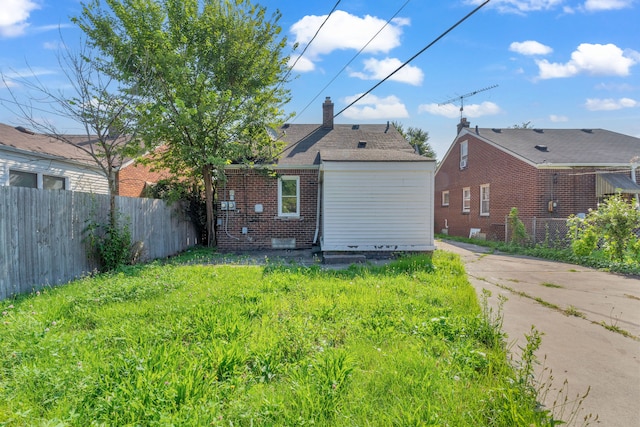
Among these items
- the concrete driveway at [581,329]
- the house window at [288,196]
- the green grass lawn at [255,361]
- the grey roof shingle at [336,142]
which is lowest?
the concrete driveway at [581,329]

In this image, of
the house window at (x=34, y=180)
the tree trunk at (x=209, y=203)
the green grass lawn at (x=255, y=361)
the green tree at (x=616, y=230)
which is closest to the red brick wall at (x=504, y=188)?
the green tree at (x=616, y=230)

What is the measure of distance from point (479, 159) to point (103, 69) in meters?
16.0

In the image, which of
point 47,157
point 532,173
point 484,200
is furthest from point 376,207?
point 47,157

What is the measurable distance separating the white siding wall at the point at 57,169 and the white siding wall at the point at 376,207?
25.0ft

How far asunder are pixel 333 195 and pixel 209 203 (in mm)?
4954

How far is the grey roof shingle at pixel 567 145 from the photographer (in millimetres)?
12789

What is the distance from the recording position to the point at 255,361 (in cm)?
302

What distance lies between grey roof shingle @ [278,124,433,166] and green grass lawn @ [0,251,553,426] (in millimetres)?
6785

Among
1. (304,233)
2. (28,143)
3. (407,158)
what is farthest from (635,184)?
(28,143)

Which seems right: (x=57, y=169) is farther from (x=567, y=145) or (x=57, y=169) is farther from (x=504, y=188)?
(x=567, y=145)

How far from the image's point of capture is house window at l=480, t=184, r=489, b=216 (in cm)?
1623

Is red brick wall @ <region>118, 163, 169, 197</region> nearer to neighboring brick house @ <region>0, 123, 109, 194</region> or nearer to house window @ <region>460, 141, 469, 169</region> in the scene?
neighboring brick house @ <region>0, 123, 109, 194</region>

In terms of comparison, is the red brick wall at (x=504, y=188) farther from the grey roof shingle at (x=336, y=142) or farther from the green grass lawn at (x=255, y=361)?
the green grass lawn at (x=255, y=361)

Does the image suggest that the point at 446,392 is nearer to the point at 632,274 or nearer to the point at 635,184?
the point at 632,274
